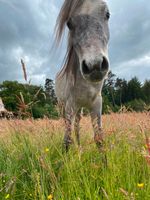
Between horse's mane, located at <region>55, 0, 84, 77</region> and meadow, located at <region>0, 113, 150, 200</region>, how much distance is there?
3.18 feet

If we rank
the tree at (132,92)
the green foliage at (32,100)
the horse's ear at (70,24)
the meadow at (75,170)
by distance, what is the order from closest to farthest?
the meadow at (75,170), the green foliage at (32,100), the horse's ear at (70,24), the tree at (132,92)

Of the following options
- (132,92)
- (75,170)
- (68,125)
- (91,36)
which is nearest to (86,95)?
(91,36)

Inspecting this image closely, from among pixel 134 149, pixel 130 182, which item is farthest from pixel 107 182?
pixel 134 149

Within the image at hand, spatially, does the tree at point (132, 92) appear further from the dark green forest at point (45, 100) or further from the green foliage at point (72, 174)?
the green foliage at point (72, 174)

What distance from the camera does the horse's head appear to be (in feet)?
9.12

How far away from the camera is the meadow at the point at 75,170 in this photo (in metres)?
1.75

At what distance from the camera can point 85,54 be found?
2861 millimetres

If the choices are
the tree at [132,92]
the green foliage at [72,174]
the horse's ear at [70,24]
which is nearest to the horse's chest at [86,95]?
the horse's ear at [70,24]

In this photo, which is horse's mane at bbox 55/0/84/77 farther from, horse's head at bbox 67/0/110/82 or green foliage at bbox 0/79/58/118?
green foliage at bbox 0/79/58/118

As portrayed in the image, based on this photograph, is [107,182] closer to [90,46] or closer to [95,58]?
[95,58]

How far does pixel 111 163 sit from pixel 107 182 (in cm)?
31

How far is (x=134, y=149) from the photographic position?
2.37m

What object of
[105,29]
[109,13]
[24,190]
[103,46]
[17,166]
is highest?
[109,13]

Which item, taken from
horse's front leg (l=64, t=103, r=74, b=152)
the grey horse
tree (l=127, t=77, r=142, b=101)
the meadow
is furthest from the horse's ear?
tree (l=127, t=77, r=142, b=101)
